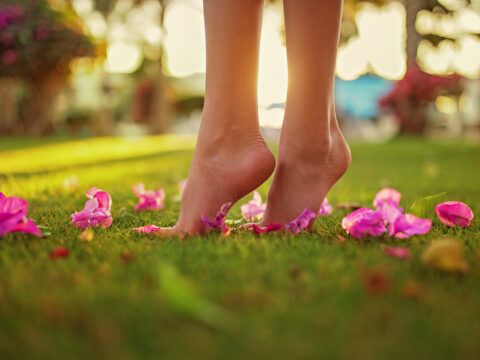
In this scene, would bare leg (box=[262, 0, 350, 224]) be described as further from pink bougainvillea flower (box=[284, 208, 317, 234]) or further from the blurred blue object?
the blurred blue object

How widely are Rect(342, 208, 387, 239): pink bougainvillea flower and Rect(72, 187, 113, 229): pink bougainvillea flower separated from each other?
0.64 meters

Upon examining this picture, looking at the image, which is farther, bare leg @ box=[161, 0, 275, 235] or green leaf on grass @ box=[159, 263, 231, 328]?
bare leg @ box=[161, 0, 275, 235]

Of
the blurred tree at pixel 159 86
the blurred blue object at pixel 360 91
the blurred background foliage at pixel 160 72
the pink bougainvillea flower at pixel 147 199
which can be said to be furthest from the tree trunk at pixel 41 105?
the pink bougainvillea flower at pixel 147 199

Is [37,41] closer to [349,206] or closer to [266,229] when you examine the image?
[349,206]

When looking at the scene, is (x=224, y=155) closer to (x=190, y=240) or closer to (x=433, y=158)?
(x=190, y=240)

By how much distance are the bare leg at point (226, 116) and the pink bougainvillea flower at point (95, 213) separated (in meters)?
0.21

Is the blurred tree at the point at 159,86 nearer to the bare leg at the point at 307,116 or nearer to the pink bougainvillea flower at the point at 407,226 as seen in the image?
the bare leg at the point at 307,116

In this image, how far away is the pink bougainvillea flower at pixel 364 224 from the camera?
3.49 feet

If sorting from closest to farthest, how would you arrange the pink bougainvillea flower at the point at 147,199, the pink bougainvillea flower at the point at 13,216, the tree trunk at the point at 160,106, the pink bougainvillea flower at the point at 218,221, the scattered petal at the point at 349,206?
the pink bougainvillea flower at the point at 13,216 < the pink bougainvillea flower at the point at 218,221 < the pink bougainvillea flower at the point at 147,199 < the scattered petal at the point at 349,206 < the tree trunk at the point at 160,106

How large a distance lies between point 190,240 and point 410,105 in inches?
389

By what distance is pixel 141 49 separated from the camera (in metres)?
16.9

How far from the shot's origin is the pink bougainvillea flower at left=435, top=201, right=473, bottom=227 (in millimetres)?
1226

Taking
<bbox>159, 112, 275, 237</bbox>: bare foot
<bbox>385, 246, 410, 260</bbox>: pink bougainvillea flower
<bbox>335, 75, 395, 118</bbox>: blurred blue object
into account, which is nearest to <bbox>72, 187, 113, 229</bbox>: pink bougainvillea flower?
<bbox>159, 112, 275, 237</bbox>: bare foot

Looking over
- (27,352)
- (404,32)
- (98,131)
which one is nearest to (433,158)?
(27,352)
